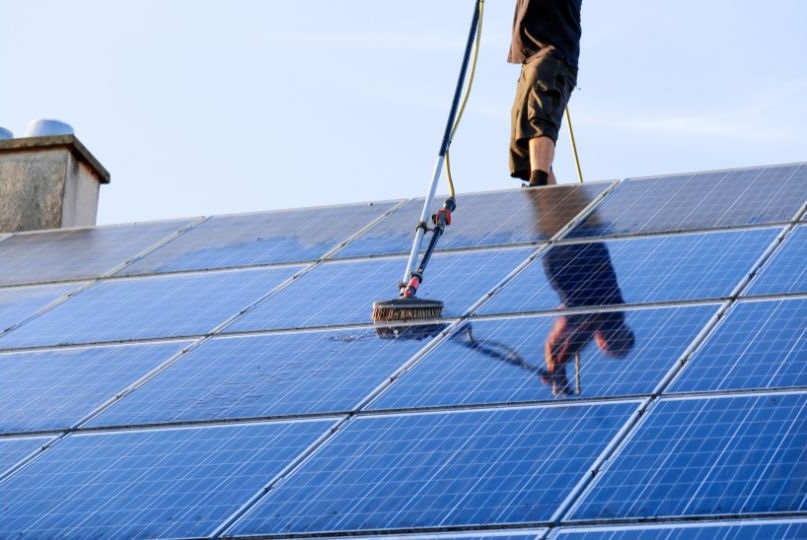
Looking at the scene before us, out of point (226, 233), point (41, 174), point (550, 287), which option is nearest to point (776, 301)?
point (550, 287)

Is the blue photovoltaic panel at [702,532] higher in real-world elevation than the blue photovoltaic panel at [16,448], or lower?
lower

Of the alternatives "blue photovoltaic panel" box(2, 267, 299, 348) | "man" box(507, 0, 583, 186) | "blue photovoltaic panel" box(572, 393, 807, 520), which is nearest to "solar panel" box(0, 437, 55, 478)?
"blue photovoltaic panel" box(2, 267, 299, 348)

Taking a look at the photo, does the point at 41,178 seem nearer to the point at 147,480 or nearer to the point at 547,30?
the point at 547,30

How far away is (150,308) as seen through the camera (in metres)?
14.1

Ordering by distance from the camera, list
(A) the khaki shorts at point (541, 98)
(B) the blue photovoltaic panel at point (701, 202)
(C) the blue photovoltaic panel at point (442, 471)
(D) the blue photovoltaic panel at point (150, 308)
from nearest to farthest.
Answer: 1. (C) the blue photovoltaic panel at point (442, 471)
2. (D) the blue photovoltaic panel at point (150, 308)
3. (B) the blue photovoltaic panel at point (701, 202)
4. (A) the khaki shorts at point (541, 98)

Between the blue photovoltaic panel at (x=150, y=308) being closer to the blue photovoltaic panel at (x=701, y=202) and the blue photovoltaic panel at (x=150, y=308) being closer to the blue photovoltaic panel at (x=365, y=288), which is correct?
the blue photovoltaic panel at (x=365, y=288)

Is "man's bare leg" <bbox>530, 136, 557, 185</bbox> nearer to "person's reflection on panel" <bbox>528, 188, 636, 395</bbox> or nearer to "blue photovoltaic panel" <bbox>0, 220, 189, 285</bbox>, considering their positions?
"person's reflection on panel" <bbox>528, 188, 636, 395</bbox>

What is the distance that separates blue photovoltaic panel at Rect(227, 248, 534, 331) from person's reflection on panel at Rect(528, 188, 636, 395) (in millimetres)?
480

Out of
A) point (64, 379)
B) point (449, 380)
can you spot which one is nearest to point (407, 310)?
point (449, 380)

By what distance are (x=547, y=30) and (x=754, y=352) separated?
24.4ft

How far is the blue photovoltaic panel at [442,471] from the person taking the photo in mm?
9156

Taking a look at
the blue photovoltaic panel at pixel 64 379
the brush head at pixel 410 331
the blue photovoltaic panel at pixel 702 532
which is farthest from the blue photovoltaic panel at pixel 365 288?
the blue photovoltaic panel at pixel 702 532

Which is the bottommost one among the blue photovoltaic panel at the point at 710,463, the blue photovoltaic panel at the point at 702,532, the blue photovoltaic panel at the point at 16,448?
the blue photovoltaic panel at the point at 702,532

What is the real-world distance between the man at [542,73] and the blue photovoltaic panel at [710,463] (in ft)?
24.5
